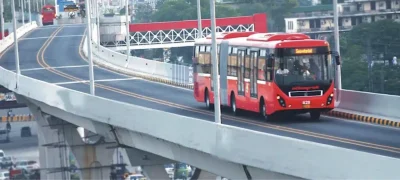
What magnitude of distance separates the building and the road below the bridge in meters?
5.53

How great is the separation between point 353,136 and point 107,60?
50228 millimetres

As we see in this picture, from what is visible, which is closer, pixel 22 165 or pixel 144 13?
pixel 22 165

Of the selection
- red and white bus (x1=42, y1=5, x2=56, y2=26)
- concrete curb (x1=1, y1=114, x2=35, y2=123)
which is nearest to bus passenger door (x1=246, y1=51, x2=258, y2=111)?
concrete curb (x1=1, y1=114, x2=35, y2=123)

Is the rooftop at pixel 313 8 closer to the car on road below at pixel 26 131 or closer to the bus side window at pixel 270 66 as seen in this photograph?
the bus side window at pixel 270 66

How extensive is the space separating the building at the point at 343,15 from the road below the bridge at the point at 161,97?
5.53 meters

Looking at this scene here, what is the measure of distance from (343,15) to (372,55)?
19.0 ft

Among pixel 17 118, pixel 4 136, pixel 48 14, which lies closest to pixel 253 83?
pixel 4 136

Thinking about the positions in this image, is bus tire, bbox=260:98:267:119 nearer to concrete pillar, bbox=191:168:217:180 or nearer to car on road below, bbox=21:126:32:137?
concrete pillar, bbox=191:168:217:180

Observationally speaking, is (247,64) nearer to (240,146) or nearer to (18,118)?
(240,146)

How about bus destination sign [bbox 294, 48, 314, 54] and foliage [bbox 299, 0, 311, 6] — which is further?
foliage [bbox 299, 0, 311, 6]

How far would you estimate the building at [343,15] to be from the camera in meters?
43.4

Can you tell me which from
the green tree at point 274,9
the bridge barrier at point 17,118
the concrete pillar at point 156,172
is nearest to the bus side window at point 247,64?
the concrete pillar at point 156,172

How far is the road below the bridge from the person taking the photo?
28078 mm

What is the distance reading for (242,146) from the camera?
24.2 m
